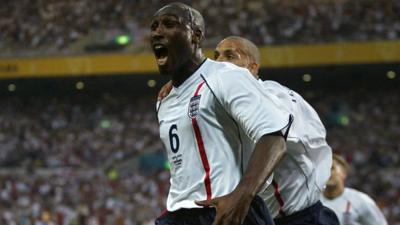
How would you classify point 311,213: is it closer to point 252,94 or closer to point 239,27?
point 252,94

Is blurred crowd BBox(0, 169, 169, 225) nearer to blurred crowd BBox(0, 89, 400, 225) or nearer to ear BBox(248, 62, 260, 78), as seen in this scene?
blurred crowd BBox(0, 89, 400, 225)

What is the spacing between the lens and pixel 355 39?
87.9 feet

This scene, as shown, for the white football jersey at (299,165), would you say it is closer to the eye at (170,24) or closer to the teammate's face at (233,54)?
the teammate's face at (233,54)

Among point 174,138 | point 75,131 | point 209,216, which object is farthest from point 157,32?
point 75,131

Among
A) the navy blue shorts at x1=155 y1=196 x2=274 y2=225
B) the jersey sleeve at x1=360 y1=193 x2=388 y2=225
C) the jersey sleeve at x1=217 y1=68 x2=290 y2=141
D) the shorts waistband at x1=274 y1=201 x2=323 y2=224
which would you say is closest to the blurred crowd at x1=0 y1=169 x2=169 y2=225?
the jersey sleeve at x1=360 y1=193 x2=388 y2=225

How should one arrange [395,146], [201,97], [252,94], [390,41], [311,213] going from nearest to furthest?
[252,94], [201,97], [311,213], [395,146], [390,41]

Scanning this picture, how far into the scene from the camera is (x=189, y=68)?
11.0 feet

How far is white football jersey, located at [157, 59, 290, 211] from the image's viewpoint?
9.87 feet

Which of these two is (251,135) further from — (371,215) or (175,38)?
(371,215)

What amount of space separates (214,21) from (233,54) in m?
23.5

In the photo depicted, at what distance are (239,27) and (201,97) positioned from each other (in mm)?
24386

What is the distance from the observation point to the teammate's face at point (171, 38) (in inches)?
127

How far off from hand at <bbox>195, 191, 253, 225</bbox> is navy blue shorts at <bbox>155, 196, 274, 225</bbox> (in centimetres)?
27

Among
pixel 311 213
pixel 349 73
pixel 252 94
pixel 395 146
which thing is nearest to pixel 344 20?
pixel 349 73
